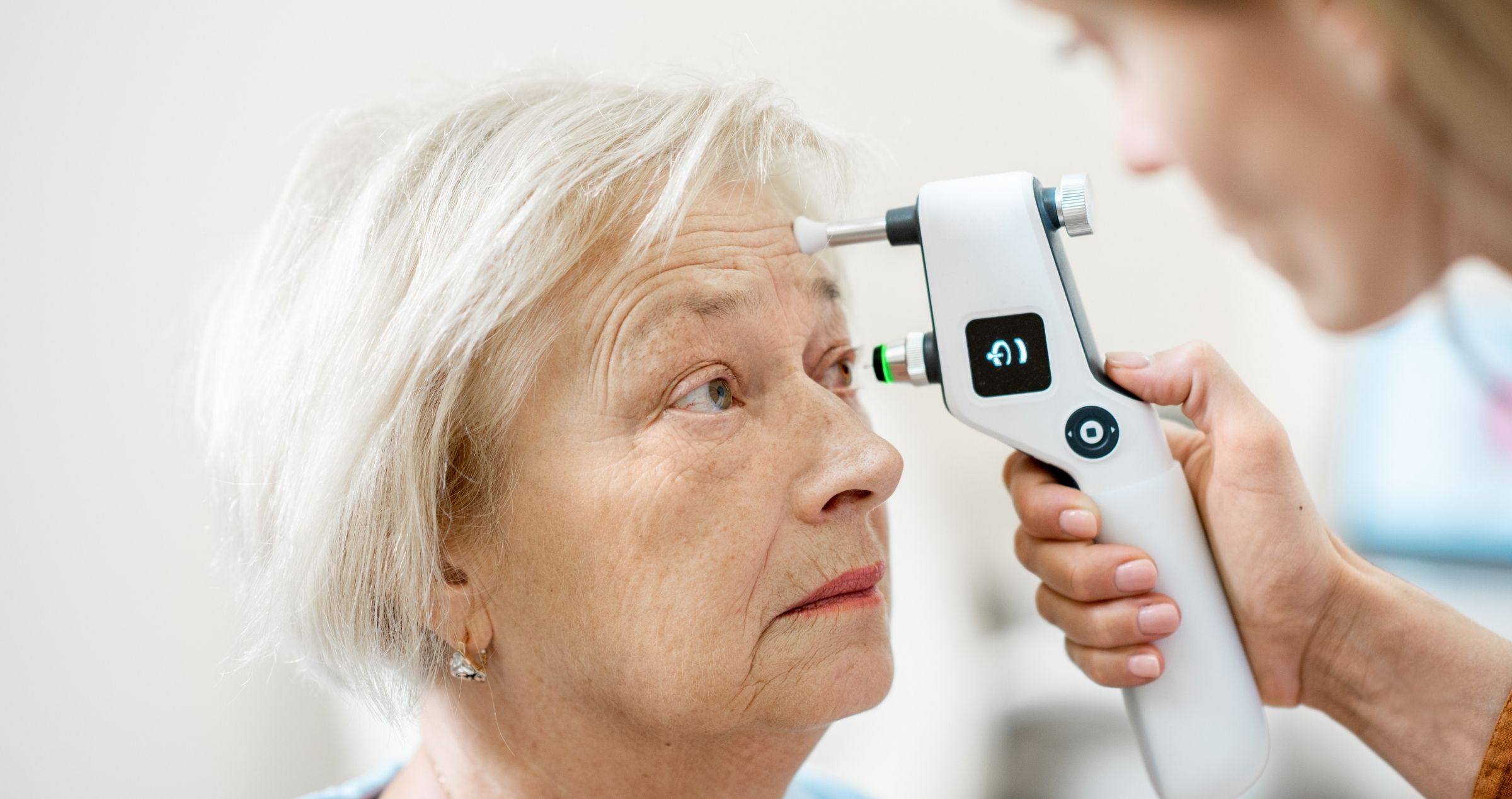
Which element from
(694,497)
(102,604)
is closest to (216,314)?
(102,604)

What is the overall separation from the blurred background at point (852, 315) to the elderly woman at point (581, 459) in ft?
0.82

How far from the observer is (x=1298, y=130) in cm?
63

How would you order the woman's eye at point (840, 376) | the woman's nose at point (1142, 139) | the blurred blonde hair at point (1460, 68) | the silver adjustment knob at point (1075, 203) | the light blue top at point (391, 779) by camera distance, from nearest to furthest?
the blurred blonde hair at point (1460, 68) < the woman's nose at point (1142, 139) < the silver adjustment knob at point (1075, 203) < the woman's eye at point (840, 376) < the light blue top at point (391, 779)

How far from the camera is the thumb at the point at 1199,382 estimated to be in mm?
1094

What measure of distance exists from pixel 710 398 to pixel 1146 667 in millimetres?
534

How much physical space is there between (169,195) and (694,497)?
0.99m

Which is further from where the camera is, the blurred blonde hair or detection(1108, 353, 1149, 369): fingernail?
detection(1108, 353, 1149, 369): fingernail

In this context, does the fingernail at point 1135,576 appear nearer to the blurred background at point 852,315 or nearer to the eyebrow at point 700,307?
the blurred background at point 852,315

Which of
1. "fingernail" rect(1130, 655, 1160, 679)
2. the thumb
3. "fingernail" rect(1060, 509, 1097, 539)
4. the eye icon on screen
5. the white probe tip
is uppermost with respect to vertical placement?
the white probe tip

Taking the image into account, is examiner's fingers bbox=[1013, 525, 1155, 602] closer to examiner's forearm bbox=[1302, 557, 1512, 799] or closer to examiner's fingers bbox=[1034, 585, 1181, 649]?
examiner's fingers bbox=[1034, 585, 1181, 649]

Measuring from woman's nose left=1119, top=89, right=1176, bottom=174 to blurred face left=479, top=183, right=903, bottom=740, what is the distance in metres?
0.38

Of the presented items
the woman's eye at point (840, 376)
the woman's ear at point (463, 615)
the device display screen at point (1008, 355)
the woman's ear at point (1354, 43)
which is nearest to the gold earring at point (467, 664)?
the woman's ear at point (463, 615)

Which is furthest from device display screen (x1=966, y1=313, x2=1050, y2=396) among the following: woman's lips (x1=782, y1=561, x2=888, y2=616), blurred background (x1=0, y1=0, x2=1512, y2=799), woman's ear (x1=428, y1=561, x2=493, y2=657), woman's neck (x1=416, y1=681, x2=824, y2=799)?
woman's ear (x1=428, y1=561, x2=493, y2=657)

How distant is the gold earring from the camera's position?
3.76 feet
